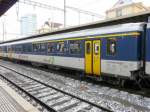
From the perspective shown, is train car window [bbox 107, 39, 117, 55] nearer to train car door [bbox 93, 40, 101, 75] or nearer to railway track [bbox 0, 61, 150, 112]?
train car door [bbox 93, 40, 101, 75]

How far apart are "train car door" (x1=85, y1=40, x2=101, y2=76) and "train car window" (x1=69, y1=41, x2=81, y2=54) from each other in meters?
0.79

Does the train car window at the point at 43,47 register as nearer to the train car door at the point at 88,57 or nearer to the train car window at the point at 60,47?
the train car window at the point at 60,47

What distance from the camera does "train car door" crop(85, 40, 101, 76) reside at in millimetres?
11634

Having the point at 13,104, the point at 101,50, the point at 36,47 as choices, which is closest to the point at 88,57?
the point at 101,50

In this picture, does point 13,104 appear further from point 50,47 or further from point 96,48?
point 50,47

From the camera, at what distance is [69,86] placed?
11.6 m

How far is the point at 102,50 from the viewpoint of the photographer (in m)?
11.3

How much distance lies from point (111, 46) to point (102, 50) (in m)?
0.68

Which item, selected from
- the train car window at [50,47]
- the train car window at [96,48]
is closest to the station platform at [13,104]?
the train car window at [96,48]

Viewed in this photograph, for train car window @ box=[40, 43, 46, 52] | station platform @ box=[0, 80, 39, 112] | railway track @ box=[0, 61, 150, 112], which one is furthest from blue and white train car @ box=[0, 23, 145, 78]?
station platform @ box=[0, 80, 39, 112]

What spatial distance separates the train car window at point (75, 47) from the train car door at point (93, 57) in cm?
79

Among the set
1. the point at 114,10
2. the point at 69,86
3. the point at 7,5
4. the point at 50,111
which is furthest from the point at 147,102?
the point at 114,10

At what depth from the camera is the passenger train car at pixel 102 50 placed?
9.45 meters

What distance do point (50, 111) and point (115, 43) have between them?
15.8 feet
